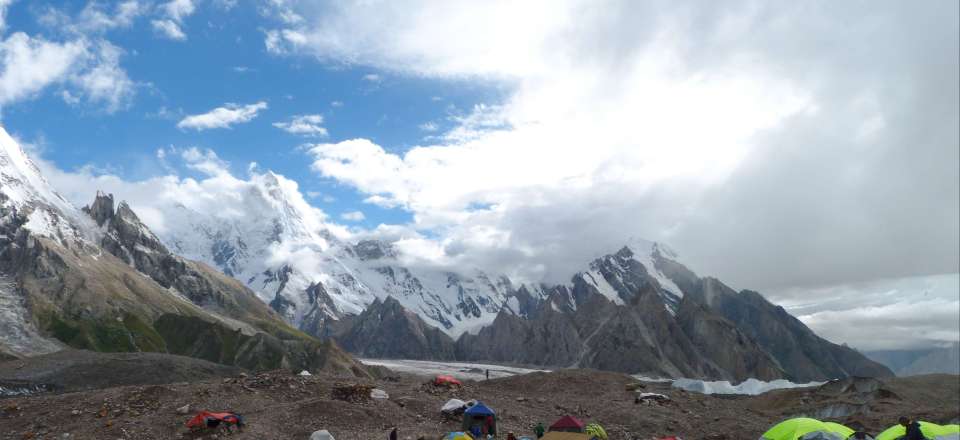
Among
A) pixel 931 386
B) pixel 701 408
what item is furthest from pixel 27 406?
pixel 931 386

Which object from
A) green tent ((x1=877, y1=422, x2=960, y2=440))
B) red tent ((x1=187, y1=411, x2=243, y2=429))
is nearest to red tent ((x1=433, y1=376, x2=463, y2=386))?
red tent ((x1=187, y1=411, x2=243, y2=429))

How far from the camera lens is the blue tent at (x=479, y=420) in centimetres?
4812

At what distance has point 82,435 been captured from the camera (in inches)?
1656

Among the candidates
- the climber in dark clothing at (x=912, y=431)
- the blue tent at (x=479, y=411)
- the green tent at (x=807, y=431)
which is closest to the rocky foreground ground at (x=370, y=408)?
the blue tent at (x=479, y=411)

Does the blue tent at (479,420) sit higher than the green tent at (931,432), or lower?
lower

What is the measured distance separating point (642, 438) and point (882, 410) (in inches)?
1378

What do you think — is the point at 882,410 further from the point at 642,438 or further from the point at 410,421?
the point at 410,421

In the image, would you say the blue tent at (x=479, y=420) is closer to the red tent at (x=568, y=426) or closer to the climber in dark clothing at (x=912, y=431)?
the red tent at (x=568, y=426)

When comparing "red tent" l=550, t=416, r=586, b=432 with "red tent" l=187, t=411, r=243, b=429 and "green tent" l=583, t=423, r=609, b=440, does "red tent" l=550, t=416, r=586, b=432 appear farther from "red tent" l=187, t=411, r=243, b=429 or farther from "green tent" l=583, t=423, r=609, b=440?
"red tent" l=187, t=411, r=243, b=429

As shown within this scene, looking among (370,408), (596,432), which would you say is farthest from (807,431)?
(370,408)

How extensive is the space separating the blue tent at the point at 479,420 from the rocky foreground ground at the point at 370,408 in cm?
162

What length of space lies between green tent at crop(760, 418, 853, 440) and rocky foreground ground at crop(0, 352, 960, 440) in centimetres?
1043

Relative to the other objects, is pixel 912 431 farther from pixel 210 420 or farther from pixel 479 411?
pixel 210 420

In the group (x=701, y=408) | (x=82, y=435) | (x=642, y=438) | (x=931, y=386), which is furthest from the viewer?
(x=931, y=386)
